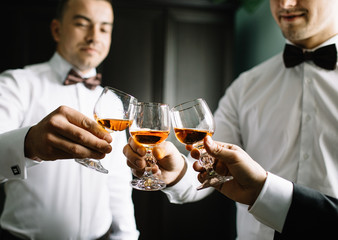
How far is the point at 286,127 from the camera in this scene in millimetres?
1572

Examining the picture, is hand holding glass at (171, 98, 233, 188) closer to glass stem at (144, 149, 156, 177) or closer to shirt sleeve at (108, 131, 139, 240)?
glass stem at (144, 149, 156, 177)

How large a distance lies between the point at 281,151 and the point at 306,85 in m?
0.38

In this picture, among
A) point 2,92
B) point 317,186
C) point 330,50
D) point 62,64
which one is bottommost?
point 317,186

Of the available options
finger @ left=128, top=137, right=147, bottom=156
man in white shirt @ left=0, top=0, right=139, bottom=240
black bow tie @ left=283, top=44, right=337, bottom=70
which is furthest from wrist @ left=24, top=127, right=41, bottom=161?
black bow tie @ left=283, top=44, right=337, bottom=70

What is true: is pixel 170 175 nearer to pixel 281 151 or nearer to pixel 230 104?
pixel 281 151

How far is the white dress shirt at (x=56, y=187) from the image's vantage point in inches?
62.8

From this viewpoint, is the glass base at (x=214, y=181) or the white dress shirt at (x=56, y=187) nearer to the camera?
the glass base at (x=214, y=181)

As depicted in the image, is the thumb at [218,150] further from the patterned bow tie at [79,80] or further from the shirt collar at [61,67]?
the shirt collar at [61,67]

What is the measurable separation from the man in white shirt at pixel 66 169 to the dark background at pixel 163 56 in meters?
1.03

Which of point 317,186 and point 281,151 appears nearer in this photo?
point 317,186

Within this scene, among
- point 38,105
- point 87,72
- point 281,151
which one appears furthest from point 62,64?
point 281,151

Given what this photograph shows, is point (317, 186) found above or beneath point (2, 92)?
beneath

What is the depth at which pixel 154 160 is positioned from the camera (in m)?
1.22

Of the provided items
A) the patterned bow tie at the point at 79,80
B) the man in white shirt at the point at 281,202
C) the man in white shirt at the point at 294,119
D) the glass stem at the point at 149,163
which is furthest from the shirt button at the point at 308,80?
the patterned bow tie at the point at 79,80
